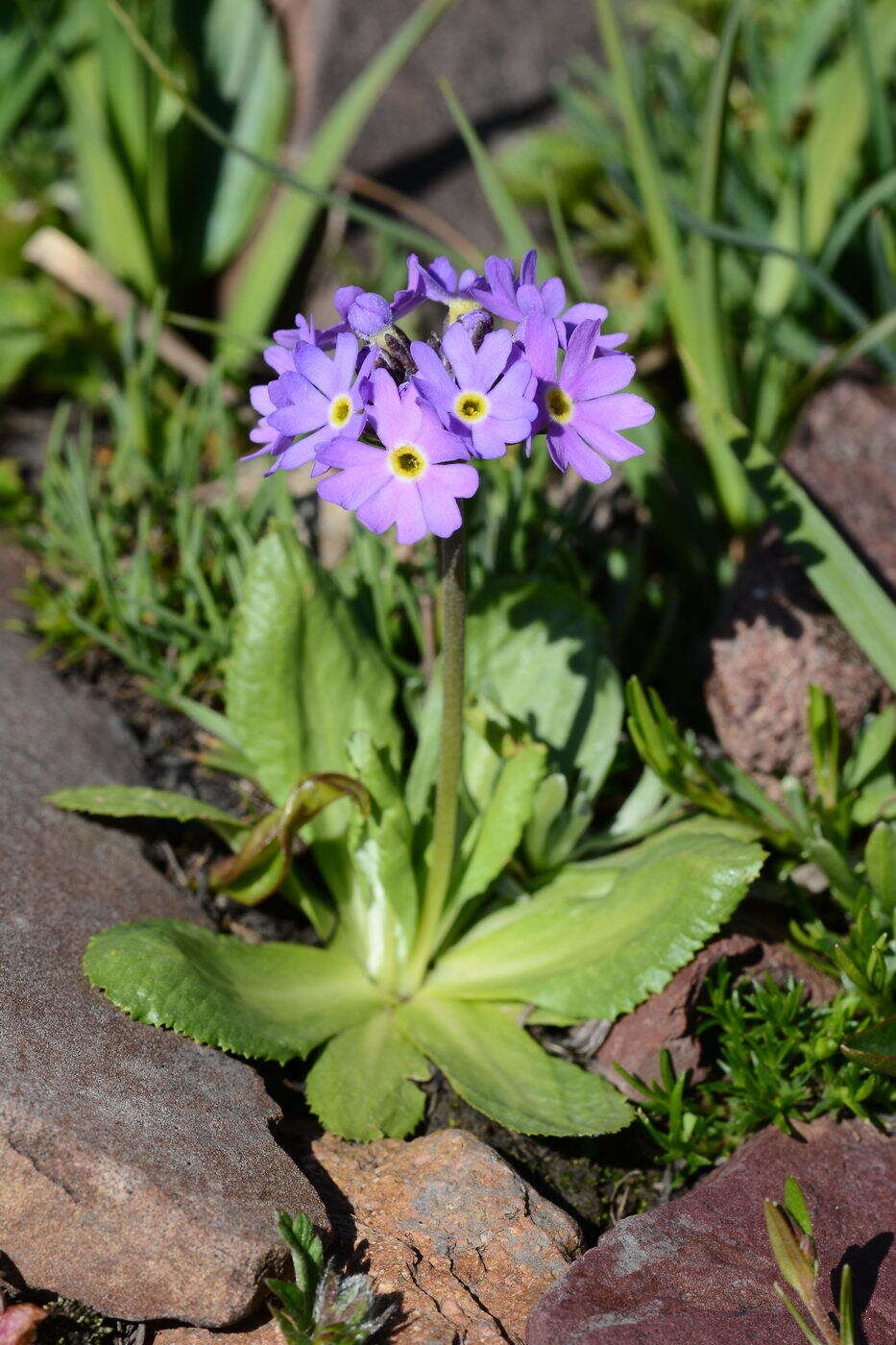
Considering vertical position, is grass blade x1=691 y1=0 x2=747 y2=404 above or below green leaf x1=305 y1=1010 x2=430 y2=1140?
above

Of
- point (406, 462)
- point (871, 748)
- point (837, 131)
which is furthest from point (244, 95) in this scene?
point (871, 748)

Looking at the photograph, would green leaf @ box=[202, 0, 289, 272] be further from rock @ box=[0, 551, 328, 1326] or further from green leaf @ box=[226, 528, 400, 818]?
rock @ box=[0, 551, 328, 1326]

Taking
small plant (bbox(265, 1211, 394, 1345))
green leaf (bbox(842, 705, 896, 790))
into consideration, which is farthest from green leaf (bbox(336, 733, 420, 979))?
green leaf (bbox(842, 705, 896, 790))

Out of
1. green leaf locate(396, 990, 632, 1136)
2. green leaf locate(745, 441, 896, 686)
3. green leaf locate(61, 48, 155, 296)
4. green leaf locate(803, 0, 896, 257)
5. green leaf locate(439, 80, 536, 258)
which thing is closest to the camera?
green leaf locate(396, 990, 632, 1136)

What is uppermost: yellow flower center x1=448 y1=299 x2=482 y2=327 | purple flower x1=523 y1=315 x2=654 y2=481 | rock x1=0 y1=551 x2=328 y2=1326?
yellow flower center x1=448 y1=299 x2=482 y2=327

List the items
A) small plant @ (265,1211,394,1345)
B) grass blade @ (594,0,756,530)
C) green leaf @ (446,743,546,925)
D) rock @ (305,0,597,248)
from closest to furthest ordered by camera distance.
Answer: small plant @ (265,1211,394,1345) → green leaf @ (446,743,546,925) → grass blade @ (594,0,756,530) → rock @ (305,0,597,248)

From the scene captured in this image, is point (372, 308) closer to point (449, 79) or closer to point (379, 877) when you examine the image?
point (379, 877)
